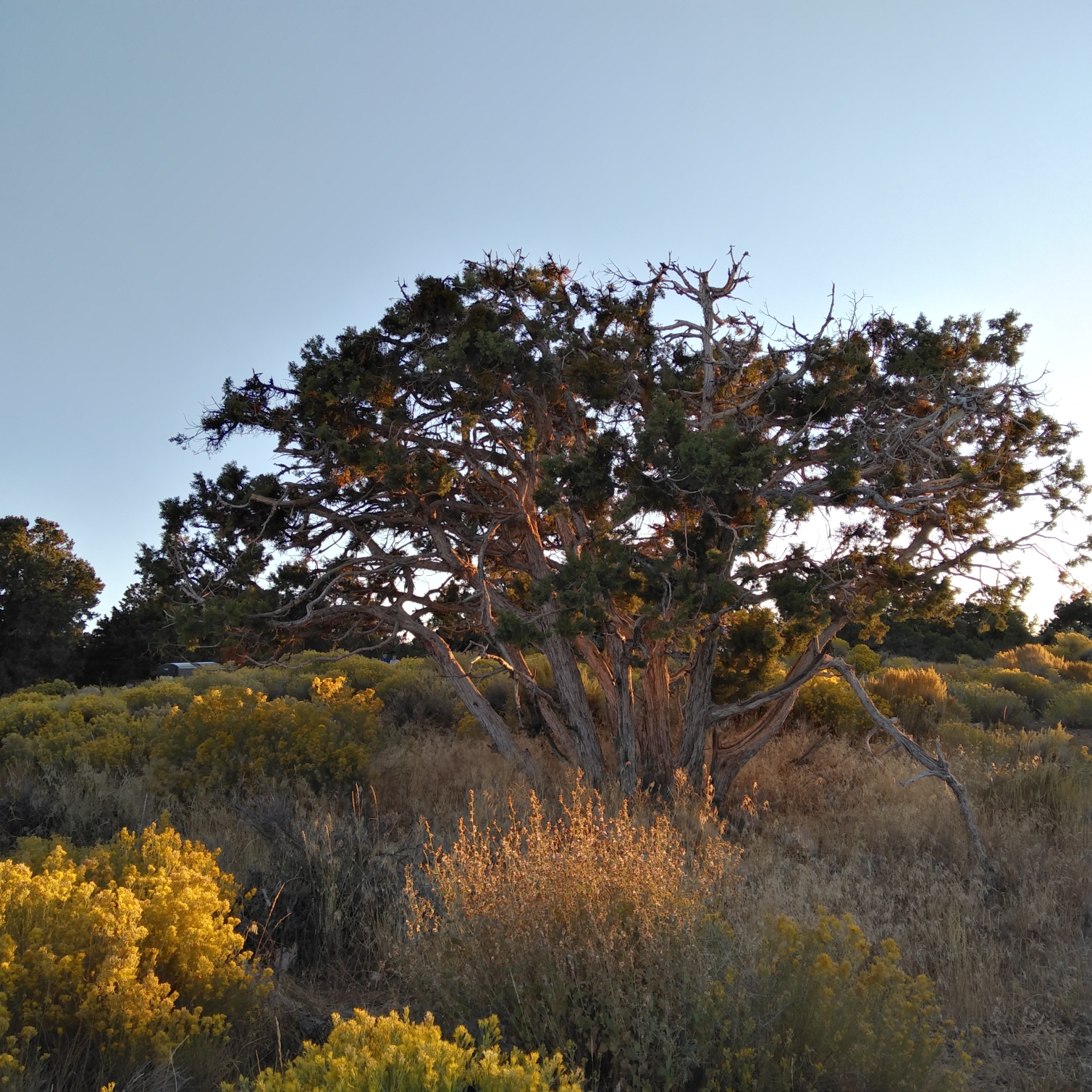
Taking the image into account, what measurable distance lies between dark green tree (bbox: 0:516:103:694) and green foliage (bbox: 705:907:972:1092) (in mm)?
32615

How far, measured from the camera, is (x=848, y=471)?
7289mm

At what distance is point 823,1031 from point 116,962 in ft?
8.61

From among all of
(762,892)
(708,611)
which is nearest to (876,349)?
(708,611)

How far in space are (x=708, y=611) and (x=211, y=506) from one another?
520cm

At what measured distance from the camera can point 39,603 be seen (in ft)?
102

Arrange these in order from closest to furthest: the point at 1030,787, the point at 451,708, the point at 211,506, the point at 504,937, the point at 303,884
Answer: the point at 504,937, the point at 303,884, the point at 1030,787, the point at 211,506, the point at 451,708

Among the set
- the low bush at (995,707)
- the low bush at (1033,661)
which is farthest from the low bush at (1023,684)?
the low bush at (1033,661)

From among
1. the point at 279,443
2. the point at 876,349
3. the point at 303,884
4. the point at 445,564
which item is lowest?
the point at 303,884

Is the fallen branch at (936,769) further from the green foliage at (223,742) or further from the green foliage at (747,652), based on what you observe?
the green foliage at (223,742)

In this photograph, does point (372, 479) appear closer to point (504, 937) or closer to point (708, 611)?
point (708, 611)

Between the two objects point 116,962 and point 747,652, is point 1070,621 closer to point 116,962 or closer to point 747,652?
point 747,652

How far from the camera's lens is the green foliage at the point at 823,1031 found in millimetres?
2887

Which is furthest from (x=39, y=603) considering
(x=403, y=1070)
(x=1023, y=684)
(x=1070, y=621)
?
(x=1070, y=621)

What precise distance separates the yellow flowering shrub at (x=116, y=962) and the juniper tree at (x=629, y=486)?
3948 millimetres
